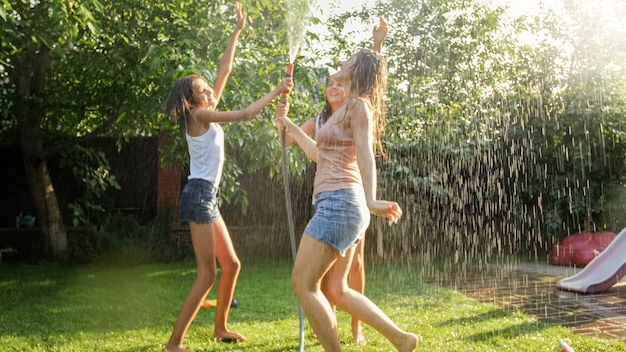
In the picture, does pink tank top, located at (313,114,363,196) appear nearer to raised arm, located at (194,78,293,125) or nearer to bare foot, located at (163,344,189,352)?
raised arm, located at (194,78,293,125)

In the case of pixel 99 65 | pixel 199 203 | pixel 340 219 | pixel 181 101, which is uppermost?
pixel 99 65

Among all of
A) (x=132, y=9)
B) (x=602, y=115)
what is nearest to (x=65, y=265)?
(x=132, y=9)

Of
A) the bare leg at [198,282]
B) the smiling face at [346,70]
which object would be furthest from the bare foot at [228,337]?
the smiling face at [346,70]

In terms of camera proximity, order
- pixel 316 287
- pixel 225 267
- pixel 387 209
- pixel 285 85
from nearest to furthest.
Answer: pixel 387 209 < pixel 316 287 < pixel 285 85 < pixel 225 267

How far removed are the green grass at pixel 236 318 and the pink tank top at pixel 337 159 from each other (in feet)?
4.15

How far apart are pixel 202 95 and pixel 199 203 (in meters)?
0.63

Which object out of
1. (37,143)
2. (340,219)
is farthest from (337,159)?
(37,143)

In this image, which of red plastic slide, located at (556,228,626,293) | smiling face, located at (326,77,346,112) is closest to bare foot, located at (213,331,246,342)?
smiling face, located at (326,77,346,112)

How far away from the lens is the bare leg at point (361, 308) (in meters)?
2.71

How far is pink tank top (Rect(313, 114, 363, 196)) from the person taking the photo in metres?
2.83

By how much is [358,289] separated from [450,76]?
10.6 meters

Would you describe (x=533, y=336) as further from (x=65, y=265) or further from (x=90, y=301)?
(x=65, y=265)

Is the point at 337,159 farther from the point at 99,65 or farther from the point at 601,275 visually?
the point at 601,275

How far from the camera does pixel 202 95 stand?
12.2 ft
